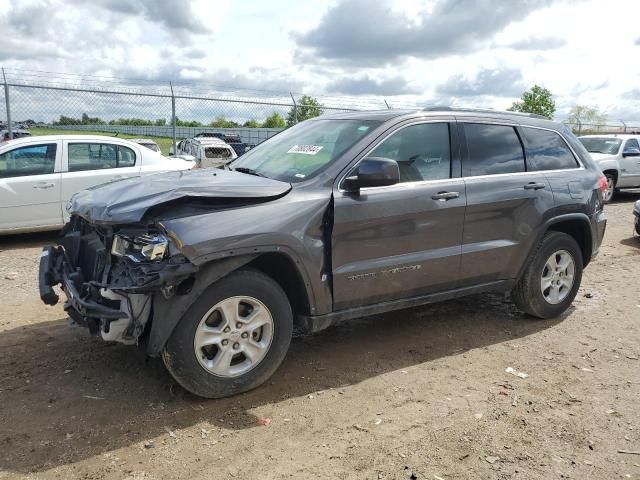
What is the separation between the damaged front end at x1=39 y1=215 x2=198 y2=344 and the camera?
3.25 meters

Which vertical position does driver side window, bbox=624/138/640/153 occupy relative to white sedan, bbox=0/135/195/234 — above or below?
above

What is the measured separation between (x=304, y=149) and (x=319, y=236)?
3.08ft

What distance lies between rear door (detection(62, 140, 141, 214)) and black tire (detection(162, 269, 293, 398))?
5.37m

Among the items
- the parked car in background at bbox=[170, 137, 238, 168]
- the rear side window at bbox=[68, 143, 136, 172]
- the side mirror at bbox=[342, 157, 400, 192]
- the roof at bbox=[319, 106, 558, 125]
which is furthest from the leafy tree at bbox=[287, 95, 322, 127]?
the side mirror at bbox=[342, 157, 400, 192]

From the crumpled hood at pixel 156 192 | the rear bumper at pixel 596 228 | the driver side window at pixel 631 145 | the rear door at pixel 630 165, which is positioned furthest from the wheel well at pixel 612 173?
the crumpled hood at pixel 156 192

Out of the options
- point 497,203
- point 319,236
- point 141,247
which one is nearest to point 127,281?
point 141,247

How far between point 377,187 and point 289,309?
1094 millimetres

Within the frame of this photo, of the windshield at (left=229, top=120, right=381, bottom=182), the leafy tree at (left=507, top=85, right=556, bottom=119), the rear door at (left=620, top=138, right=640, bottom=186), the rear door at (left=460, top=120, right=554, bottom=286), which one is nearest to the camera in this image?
the windshield at (left=229, top=120, right=381, bottom=182)

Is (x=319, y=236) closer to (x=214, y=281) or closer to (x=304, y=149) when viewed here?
(x=214, y=281)

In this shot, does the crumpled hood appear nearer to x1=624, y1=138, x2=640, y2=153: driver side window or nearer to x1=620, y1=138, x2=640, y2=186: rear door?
x1=620, y1=138, x2=640, y2=186: rear door

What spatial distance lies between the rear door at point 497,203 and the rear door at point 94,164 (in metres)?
5.52

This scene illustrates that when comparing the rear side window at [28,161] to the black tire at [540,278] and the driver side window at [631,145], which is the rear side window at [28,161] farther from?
the driver side window at [631,145]

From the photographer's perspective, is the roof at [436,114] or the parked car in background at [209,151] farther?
the parked car in background at [209,151]

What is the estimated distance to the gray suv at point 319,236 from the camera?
11.1ft
